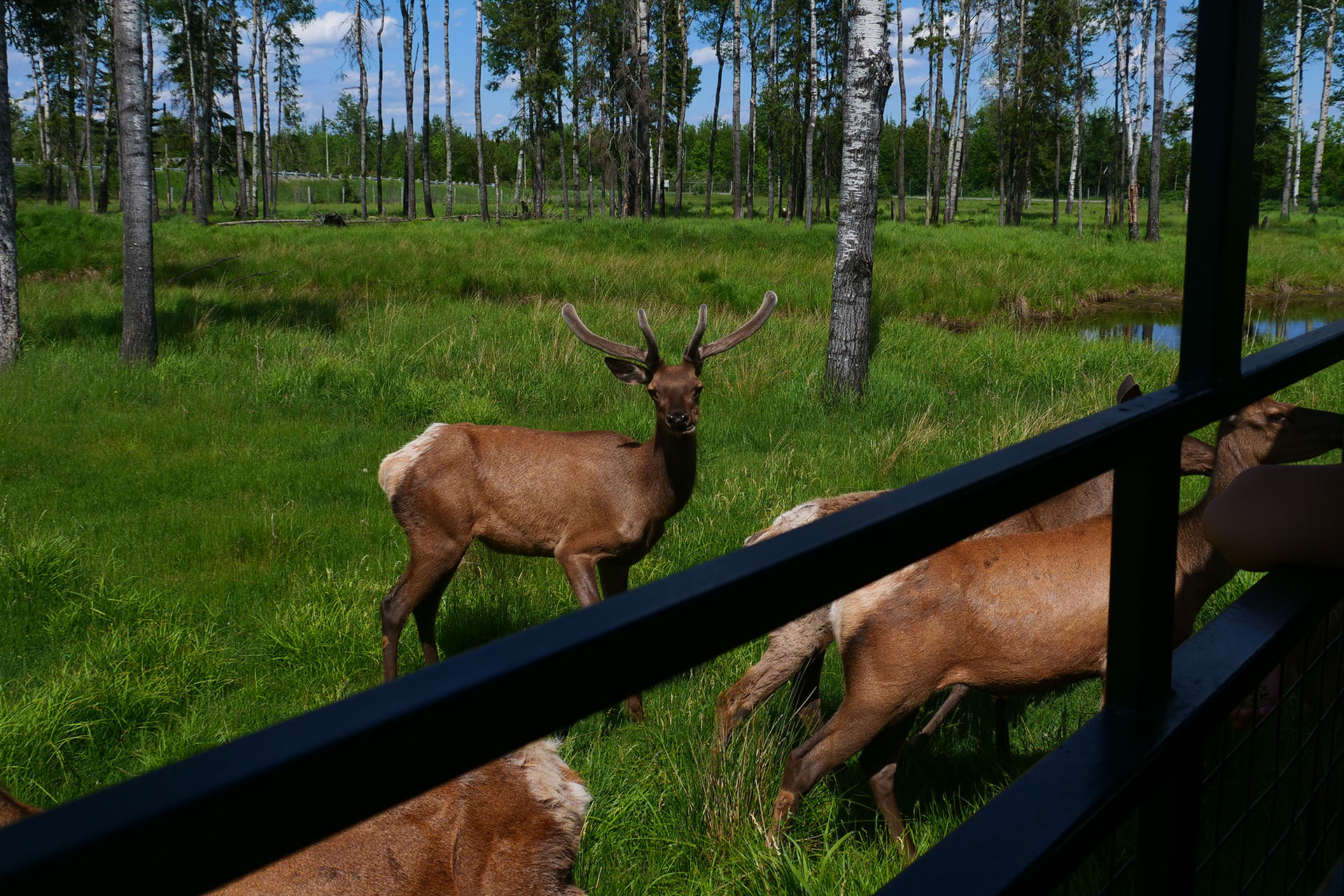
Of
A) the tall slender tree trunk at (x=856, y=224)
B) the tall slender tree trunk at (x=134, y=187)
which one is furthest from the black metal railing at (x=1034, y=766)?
the tall slender tree trunk at (x=134, y=187)

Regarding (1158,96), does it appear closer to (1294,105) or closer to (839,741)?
(1294,105)

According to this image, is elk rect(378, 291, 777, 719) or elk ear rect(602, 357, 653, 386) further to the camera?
elk ear rect(602, 357, 653, 386)

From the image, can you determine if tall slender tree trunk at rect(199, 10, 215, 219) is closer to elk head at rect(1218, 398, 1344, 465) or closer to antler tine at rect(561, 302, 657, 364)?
antler tine at rect(561, 302, 657, 364)

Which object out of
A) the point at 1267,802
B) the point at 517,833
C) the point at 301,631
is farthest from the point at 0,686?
the point at 1267,802

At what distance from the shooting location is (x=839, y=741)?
3.46 metres

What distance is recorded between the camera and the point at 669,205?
202 feet

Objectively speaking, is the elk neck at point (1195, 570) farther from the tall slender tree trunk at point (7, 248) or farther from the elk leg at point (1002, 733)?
the tall slender tree trunk at point (7, 248)

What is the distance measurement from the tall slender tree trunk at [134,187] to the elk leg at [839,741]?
9.22 m

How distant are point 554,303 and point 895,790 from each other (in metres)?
10.9

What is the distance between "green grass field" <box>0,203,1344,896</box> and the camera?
376 centimetres

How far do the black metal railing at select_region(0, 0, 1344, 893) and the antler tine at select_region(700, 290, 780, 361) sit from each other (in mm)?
3820

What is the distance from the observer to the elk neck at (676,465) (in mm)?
5262

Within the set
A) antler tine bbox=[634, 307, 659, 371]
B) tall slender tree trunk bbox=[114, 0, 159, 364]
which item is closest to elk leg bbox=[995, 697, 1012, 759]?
antler tine bbox=[634, 307, 659, 371]

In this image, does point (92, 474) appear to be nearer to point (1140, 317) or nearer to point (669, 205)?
point (1140, 317)
